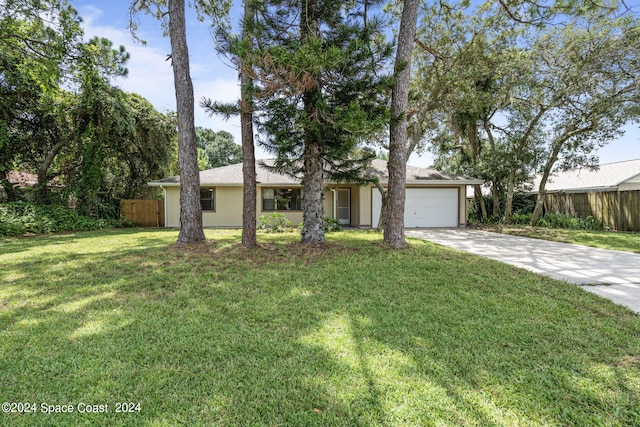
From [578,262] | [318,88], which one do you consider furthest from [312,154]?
[578,262]

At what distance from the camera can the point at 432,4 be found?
10.2 m

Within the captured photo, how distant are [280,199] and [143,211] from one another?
6.90 m

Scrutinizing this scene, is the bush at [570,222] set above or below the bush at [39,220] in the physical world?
below

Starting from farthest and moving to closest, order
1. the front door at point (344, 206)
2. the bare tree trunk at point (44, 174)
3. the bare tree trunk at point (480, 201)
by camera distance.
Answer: the bare tree trunk at point (480, 201)
the front door at point (344, 206)
the bare tree trunk at point (44, 174)

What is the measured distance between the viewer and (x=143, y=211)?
14.9 metres

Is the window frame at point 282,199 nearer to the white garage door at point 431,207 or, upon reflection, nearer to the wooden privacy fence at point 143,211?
the white garage door at point 431,207

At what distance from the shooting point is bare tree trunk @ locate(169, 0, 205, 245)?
25.2 feet

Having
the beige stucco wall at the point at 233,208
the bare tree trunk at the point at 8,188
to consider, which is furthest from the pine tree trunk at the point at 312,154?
the bare tree trunk at the point at 8,188

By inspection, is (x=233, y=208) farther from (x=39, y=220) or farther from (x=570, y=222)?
(x=570, y=222)

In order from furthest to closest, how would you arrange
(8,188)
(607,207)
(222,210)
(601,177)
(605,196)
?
(601,177) → (222,210) → (605,196) → (607,207) → (8,188)

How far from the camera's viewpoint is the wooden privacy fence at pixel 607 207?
1255 cm

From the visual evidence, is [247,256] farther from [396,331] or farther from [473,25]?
[473,25]

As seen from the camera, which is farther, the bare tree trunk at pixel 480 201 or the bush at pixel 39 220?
the bare tree trunk at pixel 480 201

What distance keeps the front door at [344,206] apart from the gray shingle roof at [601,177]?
10466 mm
